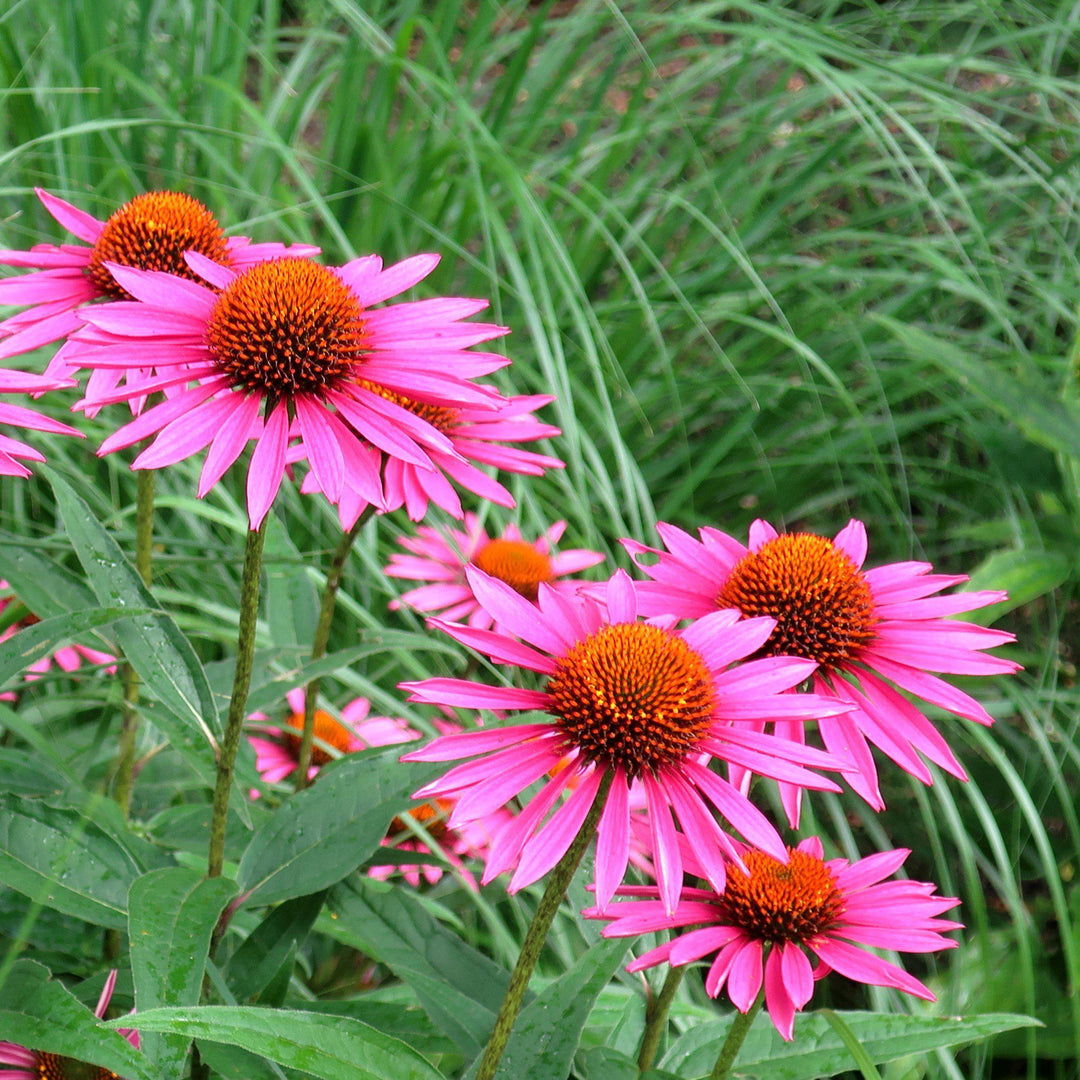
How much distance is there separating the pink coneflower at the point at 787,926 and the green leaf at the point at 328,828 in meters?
0.16

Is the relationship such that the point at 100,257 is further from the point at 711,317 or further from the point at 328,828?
the point at 711,317

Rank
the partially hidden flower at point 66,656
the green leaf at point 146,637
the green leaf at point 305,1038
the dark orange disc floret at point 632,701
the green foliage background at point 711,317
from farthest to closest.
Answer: the green foliage background at point 711,317 < the partially hidden flower at point 66,656 < the green leaf at point 146,637 < the dark orange disc floret at point 632,701 < the green leaf at point 305,1038

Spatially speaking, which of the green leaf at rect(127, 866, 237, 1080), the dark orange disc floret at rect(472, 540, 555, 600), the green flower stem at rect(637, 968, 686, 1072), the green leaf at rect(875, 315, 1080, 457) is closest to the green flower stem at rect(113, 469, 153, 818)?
the green leaf at rect(127, 866, 237, 1080)

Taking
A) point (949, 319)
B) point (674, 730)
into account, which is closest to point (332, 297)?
point (674, 730)

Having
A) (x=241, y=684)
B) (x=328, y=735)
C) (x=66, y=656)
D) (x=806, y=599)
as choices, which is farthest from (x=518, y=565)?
(x=241, y=684)

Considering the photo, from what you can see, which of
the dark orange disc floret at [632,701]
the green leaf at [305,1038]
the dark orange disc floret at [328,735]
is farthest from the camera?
the dark orange disc floret at [328,735]

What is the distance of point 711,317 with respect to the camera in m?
1.91

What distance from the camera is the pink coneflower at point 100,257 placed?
0.82 m

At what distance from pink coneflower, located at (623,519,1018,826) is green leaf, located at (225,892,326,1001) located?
0.29 m

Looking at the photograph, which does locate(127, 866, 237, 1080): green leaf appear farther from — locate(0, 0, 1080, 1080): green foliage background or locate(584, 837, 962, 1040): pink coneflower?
locate(0, 0, 1080, 1080): green foliage background

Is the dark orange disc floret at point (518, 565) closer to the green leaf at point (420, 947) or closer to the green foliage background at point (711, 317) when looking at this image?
the green foliage background at point (711, 317)

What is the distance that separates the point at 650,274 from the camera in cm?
220

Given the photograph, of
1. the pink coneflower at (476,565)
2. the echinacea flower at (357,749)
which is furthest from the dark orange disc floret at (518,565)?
the echinacea flower at (357,749)

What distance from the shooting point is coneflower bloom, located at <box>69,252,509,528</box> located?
0.65 metres
